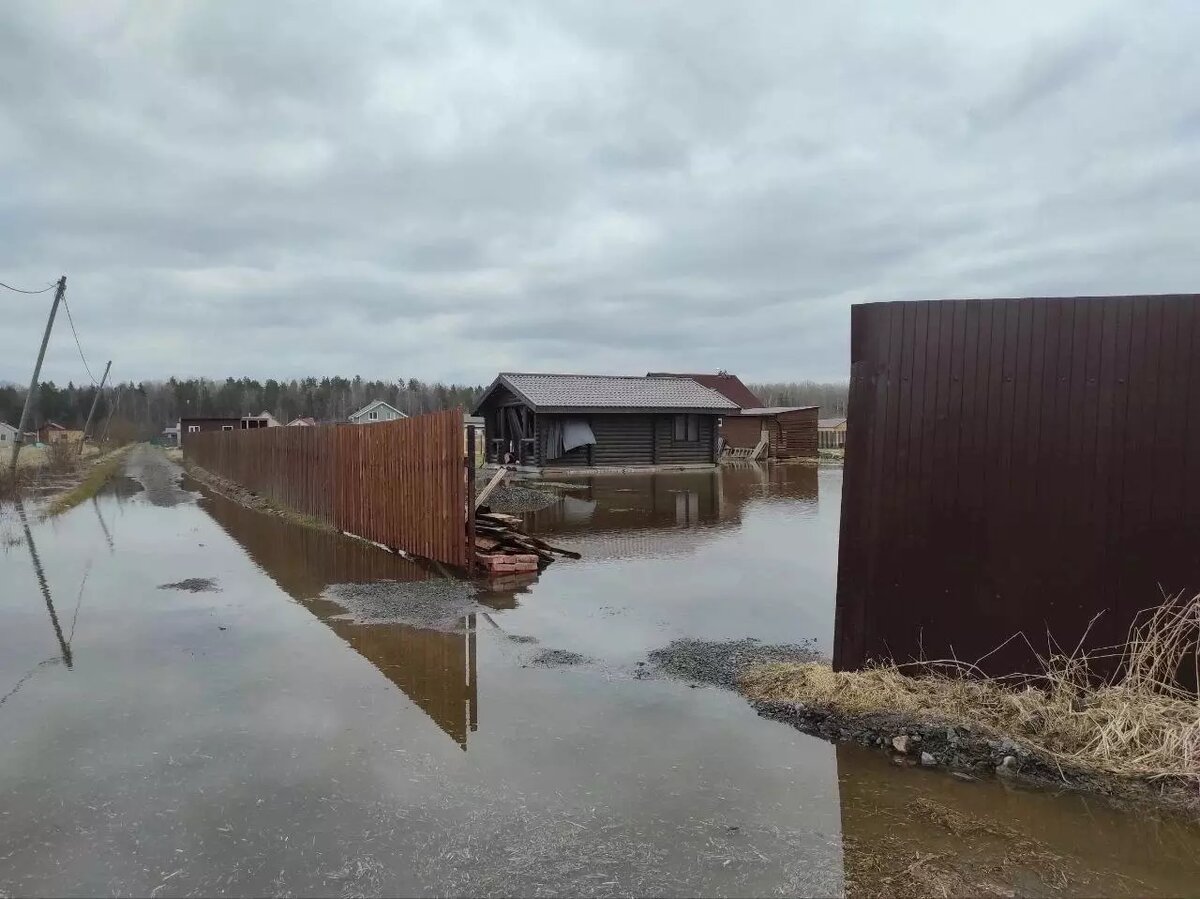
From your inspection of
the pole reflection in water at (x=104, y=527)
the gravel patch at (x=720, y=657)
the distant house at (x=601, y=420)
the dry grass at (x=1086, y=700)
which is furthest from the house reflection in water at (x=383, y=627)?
the distant house at (x=601, y=420)

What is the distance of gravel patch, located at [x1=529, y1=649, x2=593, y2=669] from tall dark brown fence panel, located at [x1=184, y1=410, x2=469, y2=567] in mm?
3573

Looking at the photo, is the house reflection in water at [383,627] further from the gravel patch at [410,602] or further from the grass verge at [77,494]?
the grass verge at [77,494]

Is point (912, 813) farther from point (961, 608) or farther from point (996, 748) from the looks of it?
point (961, 608)

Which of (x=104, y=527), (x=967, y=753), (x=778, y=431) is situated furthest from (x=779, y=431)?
(x=967, y=753)

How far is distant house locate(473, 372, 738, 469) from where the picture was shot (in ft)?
102

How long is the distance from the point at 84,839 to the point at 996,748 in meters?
4.79

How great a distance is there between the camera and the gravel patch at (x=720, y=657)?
627 cm

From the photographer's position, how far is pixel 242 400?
135 metres

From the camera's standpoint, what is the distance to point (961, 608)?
542cm

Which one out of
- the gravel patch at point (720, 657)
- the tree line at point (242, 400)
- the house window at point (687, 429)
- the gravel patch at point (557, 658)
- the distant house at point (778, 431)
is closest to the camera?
the gravel patch at point (720, 657)

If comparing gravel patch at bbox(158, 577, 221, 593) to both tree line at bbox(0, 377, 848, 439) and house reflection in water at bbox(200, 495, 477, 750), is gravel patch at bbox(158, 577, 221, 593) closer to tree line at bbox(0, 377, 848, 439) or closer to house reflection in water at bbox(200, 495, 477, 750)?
house reflection in water at bbox(200, 495, 477, 750)

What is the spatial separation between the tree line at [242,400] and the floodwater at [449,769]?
363ft

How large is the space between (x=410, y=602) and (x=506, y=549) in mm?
2342

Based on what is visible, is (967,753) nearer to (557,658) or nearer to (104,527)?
(557,658)
